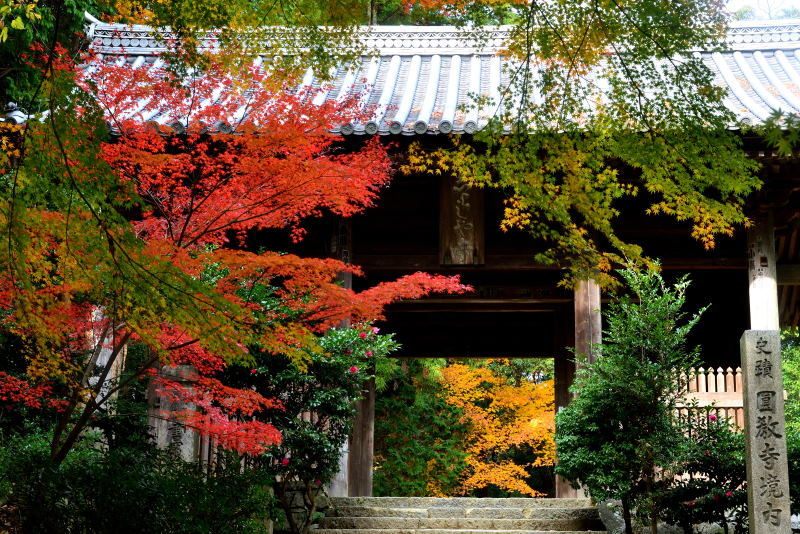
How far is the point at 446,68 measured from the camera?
37.1 feet

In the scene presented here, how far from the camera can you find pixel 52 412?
836 centimetres

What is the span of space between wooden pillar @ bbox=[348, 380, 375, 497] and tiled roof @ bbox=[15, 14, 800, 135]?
4.57 meters

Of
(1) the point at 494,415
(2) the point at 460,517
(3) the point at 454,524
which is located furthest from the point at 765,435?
(1) the point at 494,415

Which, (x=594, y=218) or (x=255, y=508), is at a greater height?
(x=594, y=218)

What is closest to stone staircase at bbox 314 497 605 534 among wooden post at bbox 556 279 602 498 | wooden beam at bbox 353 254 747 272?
wooden post at bbox 556 279 602 498

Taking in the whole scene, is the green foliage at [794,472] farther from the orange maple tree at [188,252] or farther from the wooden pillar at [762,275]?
the orange maple tree at [188,252]

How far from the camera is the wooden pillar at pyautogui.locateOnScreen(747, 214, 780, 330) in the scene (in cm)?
838

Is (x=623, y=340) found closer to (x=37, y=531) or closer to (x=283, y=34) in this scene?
(x=283, y=34)

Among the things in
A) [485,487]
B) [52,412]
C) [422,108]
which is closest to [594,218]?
[422,108]

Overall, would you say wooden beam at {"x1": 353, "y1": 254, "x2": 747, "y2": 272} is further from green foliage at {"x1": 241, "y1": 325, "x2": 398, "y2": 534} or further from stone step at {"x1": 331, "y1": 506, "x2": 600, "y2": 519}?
stone step at {"x1": 331, "y1": 506, "x2": 600, "y2": 519}

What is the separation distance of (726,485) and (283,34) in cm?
525

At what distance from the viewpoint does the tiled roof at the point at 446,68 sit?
9.56m

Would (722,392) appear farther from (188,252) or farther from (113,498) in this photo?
(113,498)

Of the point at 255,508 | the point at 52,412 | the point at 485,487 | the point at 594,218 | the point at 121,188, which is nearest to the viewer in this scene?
the point at 121,188
